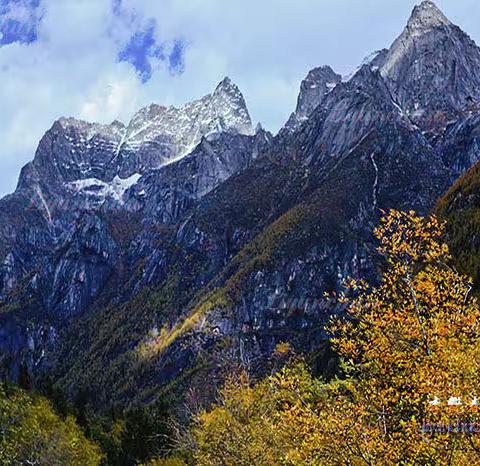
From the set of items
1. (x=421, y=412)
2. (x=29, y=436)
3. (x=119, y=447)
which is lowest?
(x=119, y=447)

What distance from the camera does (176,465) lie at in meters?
59.9

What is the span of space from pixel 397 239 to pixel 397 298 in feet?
8.09

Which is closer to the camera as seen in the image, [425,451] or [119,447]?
[425,451]

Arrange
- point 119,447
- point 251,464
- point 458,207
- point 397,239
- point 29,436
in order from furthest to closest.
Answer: point 458,207
point 119,447
point 29,436
point 251,464
point 397,239

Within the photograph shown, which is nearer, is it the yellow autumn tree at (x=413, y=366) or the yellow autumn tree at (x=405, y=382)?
the yellow autumn tree at (x=413, y=366)

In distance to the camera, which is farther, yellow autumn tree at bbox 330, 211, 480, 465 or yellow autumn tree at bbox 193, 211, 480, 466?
yellow autumn tree at bbox 193, 211, 480, 466

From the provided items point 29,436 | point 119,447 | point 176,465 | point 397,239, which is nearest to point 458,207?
point 119,447

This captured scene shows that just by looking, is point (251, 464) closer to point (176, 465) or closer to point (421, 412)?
point (421, 412)

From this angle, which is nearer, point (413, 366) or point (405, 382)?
point (405, 382)

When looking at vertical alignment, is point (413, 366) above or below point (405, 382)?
above

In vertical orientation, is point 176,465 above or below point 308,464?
below

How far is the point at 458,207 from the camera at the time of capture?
581 feet

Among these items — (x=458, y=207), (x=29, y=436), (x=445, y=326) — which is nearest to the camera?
(x=445, y=326)

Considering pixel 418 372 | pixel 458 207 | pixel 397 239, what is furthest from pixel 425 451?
pixel 458 207
